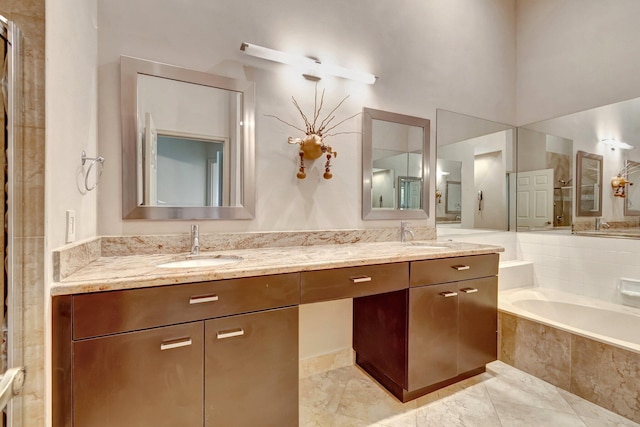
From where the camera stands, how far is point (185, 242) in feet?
5.42

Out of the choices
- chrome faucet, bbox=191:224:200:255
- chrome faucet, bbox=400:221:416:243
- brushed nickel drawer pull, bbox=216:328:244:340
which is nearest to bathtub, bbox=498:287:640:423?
chrome faucet, bbox=400:221:416:243

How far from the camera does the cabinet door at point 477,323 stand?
5.98 ft

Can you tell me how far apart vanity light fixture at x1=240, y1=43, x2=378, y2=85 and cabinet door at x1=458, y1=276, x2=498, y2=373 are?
1.54 metres

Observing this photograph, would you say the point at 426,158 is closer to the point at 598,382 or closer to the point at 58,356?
the point at 598,382

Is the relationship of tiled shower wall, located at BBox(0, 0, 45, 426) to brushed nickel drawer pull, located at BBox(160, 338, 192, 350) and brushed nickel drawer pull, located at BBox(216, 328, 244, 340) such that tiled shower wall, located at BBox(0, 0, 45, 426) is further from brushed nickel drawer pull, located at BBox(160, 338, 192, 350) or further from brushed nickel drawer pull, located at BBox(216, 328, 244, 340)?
brushed nickel drawer pull, located at BBox(216, 328, 244, 340)

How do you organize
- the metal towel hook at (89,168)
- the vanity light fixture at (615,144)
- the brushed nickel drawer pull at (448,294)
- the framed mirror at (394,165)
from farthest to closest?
the vanity light fixture at (615,144) → the framed mirror at (394,165) → the brushed nickel drawer pull at (448,294) → the metal towel hook at (89,168)

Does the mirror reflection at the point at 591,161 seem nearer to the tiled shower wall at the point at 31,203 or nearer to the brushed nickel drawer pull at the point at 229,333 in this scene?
the brushed nickel drawer pull at the point at 229,333

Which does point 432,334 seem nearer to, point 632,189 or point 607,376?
point 607,376

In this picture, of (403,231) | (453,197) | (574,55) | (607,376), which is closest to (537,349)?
(607,376)

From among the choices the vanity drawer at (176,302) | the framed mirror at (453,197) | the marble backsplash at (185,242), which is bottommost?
the vanity drawer at (176,302)

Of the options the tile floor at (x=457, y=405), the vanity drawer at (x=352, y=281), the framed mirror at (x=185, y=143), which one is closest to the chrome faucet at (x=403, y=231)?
the vanity drawer at (x=352, y=281)

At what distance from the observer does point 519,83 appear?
9.92 feet

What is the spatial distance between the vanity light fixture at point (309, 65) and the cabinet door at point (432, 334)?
58.2 inches

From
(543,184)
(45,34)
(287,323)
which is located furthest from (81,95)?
(543,184)
